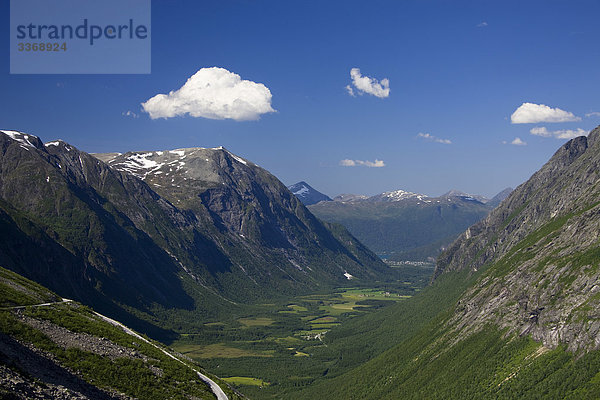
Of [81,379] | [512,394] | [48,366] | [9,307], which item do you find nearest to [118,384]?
[81,379]

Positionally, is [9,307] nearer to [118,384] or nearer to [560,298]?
[118,384]

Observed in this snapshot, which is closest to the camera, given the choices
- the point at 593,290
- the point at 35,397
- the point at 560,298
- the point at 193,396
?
the point at 35,397

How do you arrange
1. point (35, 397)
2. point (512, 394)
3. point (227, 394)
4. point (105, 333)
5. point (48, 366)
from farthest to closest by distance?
point (512, 394), point (227, 394), point (105, 333), point (48, 366), point (35, 397)

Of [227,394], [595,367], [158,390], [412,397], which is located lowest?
[412,397]

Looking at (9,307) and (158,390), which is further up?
(9,307)

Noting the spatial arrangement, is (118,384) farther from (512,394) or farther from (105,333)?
(512,394)

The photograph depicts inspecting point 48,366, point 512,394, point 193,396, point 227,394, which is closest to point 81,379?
point 48,366

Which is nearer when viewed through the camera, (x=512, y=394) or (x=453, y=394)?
(x=512, y=394)
